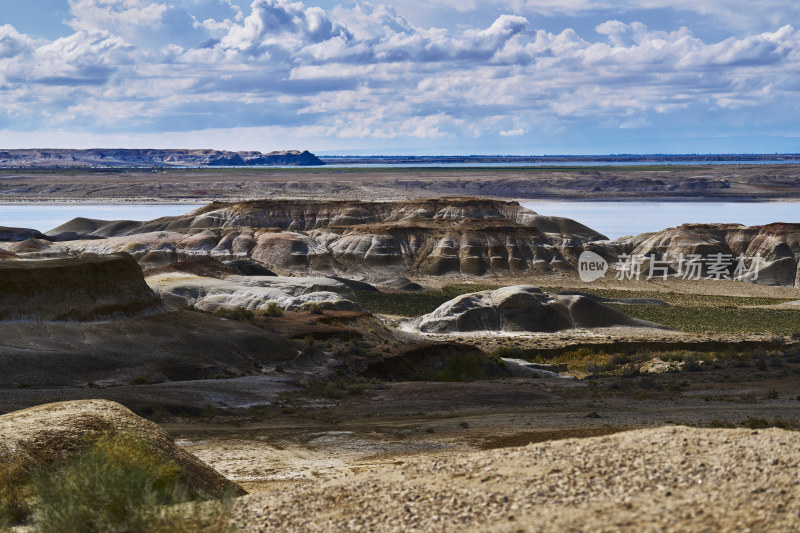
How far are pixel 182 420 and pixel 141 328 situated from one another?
44.8ft

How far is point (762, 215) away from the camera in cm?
16938

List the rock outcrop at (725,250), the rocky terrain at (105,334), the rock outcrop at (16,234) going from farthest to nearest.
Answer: the rock outcrop at (16,234)
the rock outcrop at (725,250)
the rocky terrain at (105,334)

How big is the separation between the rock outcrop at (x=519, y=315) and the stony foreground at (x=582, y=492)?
152 feet

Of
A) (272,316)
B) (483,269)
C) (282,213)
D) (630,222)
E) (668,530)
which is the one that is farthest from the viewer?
(630,222)

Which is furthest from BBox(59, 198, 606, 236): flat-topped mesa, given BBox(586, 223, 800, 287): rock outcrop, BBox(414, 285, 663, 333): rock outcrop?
BBox(414, 285, 663, 333): rock outcrop

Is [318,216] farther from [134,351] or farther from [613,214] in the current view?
[134,351]

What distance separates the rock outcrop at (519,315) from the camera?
59.6 meters

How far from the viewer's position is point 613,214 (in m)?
182

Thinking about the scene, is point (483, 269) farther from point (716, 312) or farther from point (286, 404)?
point (286, 404)

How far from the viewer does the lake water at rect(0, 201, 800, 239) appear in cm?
15400

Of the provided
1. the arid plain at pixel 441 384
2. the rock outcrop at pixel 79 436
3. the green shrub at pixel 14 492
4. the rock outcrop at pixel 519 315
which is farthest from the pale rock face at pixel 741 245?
the green shrub at pixel 14 492

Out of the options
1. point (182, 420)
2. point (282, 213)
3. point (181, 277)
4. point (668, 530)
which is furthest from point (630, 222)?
point (668, 530)

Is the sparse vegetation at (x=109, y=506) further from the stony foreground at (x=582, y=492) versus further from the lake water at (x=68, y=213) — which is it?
the lake water at (x=68, y=213)

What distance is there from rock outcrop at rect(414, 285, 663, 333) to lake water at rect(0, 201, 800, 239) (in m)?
75.6
